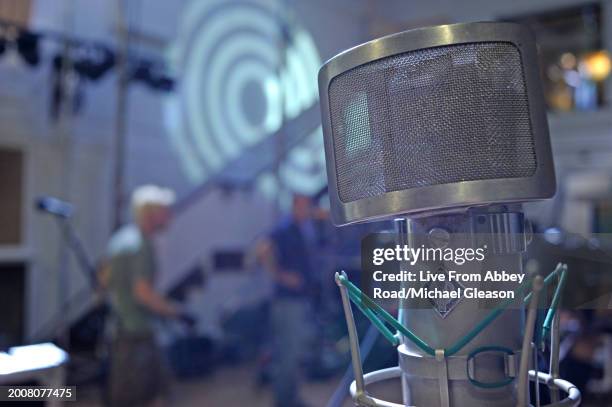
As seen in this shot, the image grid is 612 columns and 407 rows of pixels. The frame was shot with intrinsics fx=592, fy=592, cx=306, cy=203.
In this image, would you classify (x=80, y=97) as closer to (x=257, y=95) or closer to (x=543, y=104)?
(x=257, y=95)

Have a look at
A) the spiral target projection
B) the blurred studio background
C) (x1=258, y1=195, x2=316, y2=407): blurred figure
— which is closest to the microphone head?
the blurred studio background

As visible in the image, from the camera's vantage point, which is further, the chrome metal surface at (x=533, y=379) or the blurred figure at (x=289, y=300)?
the blurred figure at (x=289, y=300)

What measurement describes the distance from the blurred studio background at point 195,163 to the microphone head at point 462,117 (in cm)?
236

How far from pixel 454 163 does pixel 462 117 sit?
0.17 feet

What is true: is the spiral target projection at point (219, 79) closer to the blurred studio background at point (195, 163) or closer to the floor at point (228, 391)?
the blurred studio background at point (195, 163)

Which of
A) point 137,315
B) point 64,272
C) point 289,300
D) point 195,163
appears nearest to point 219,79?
point 195,163

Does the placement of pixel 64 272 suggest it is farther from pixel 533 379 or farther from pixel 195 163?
pixel 533 379

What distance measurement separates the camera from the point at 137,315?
2.89m

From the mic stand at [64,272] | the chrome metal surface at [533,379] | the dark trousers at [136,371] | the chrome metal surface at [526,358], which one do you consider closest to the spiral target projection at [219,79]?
the mic stand at [64,272]

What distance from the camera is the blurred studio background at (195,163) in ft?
12.3

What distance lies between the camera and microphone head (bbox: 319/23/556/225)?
631mm

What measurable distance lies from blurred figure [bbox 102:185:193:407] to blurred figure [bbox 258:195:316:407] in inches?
29.8

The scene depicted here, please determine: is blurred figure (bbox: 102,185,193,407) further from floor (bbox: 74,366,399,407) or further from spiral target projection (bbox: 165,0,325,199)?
spiral target projection (bbox: 165,0,325,199)

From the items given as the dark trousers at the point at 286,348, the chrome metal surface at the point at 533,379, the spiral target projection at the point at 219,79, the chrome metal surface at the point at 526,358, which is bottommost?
the dark trousers at the point at 286,348
